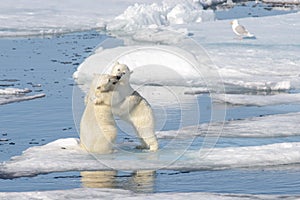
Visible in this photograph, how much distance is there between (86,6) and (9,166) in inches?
651

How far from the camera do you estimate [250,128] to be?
8.45 meters

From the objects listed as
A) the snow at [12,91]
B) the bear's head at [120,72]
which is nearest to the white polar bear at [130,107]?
the bear's head at [120,72]

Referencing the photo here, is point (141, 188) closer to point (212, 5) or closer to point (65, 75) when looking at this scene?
point (65, 75)

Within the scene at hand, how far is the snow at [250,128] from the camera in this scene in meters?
8.06

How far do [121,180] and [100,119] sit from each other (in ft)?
2.62

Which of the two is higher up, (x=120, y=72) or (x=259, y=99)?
(x=120, y=72)

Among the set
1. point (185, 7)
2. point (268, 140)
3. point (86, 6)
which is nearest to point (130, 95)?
point (268, 140)

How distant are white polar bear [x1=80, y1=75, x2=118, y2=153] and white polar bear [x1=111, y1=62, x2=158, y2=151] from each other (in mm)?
52

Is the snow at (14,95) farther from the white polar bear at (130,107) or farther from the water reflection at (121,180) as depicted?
the water reflection at (121,180)

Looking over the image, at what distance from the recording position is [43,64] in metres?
13.2

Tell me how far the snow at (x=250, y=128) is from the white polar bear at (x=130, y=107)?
90 centimetres

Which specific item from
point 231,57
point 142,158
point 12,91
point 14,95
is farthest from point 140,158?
point 231,57

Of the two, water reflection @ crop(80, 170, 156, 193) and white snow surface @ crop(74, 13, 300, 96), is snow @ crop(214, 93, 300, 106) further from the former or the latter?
water reflection @ crop(80, 170, 156, 193)

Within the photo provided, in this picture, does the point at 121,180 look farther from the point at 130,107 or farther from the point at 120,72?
the point at 120,72
